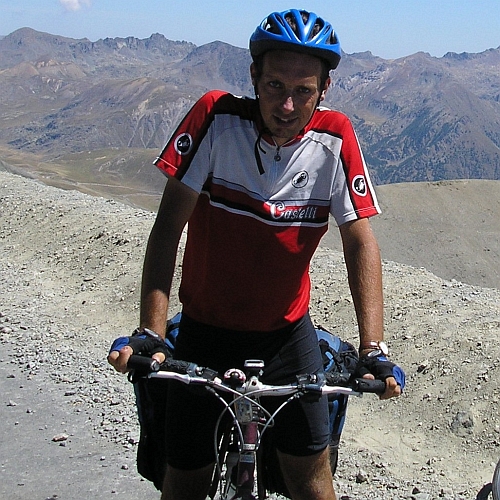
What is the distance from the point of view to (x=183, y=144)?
3072 mm

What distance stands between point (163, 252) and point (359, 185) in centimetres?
88

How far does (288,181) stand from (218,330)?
0.70 meters

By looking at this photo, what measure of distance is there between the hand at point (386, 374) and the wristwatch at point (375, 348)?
0.07 meters

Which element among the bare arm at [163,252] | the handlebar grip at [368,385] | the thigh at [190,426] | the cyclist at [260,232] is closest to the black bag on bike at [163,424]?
the cyclist at [260,232]

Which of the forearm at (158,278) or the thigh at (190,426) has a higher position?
the forearm at (158,278)

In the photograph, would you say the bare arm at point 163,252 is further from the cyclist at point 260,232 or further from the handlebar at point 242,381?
the handlebar at point 242,381

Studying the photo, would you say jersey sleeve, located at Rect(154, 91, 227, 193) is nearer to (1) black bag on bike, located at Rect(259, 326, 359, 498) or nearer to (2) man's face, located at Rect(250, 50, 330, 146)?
(2) man's face, located at Rect(250, 50, 330, 146)

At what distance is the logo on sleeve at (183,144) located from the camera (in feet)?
10.1

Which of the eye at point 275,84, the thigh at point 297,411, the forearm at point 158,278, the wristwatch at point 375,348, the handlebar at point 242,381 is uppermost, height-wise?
the eye at point 275,84

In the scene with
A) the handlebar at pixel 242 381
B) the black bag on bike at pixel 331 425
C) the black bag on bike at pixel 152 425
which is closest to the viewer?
the handlebar at pixel 242 381

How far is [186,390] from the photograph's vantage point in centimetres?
309

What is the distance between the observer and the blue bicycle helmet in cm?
292

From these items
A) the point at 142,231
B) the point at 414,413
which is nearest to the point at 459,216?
the point at 142,231

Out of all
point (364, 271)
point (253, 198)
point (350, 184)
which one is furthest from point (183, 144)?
point (364, 271)
